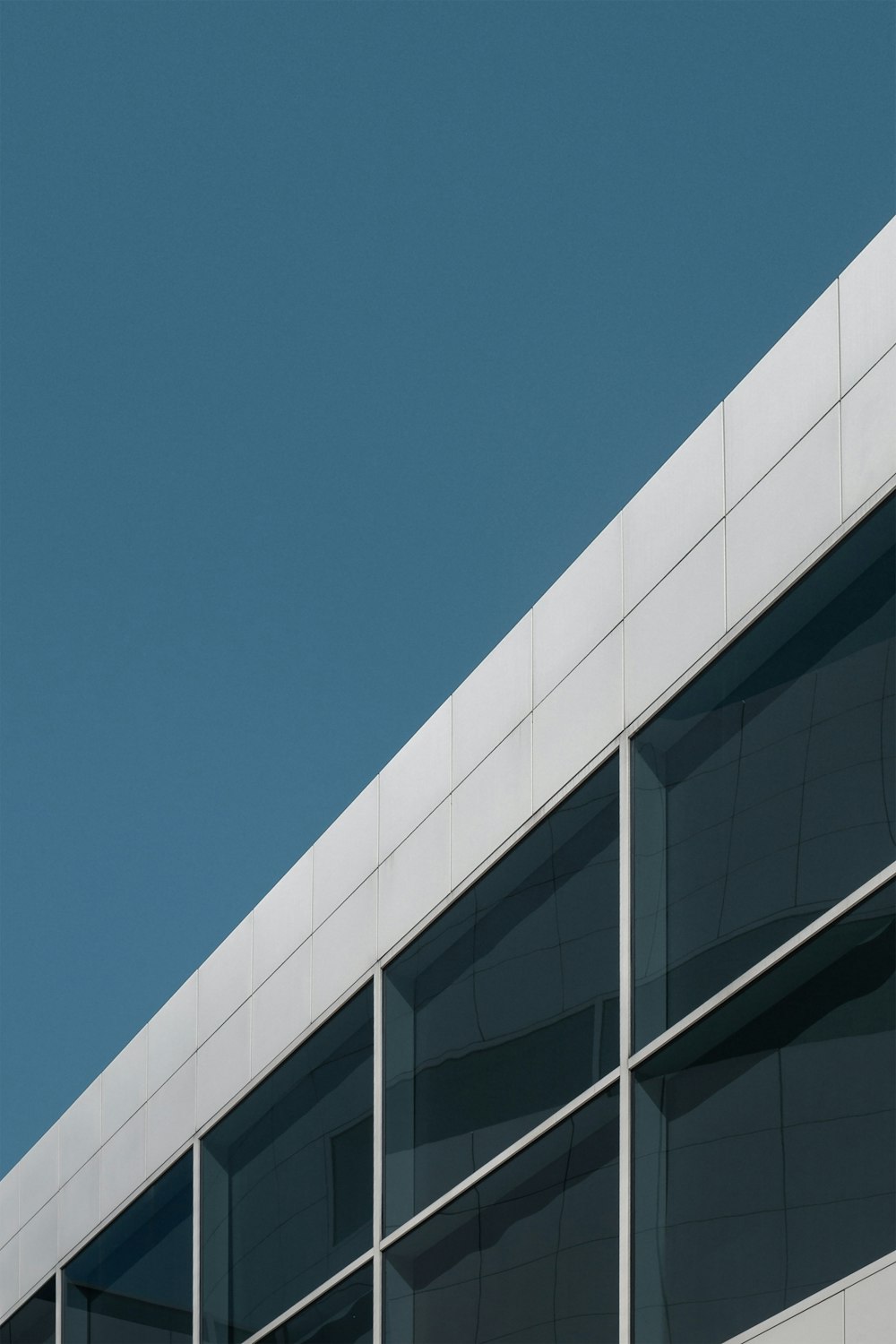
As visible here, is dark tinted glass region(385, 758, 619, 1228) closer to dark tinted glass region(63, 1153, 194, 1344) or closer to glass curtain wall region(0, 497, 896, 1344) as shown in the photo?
glass curtain wall region(0, 497, 896, 1344)

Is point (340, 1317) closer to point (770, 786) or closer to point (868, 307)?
point (770, 786)

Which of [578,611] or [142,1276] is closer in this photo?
[578,611]

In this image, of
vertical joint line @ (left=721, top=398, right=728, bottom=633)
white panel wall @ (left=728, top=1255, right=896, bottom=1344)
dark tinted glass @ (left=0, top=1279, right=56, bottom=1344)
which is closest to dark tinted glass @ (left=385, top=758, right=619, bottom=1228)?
vertical joint line @ (left=721, top=398, right=728, bottom=633)

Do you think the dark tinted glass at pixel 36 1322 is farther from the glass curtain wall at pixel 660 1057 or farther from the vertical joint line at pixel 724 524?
the vertical joint line at pixel 724 524

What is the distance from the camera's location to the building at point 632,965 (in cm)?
1038

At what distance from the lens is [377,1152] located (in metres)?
14.9

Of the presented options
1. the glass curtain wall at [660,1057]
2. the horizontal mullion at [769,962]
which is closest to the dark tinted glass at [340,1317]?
the glass curtain wall at [660,1057]

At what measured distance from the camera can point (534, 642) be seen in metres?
14.1

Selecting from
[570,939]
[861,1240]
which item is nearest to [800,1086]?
[861,1240]

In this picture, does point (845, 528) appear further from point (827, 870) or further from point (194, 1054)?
point (194, 1054)

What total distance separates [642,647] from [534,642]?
148cm

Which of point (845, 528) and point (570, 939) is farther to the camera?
point (570, 939)

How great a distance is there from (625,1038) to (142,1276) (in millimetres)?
8856

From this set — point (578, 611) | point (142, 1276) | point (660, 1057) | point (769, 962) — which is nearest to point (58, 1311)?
point (142, 1276)
